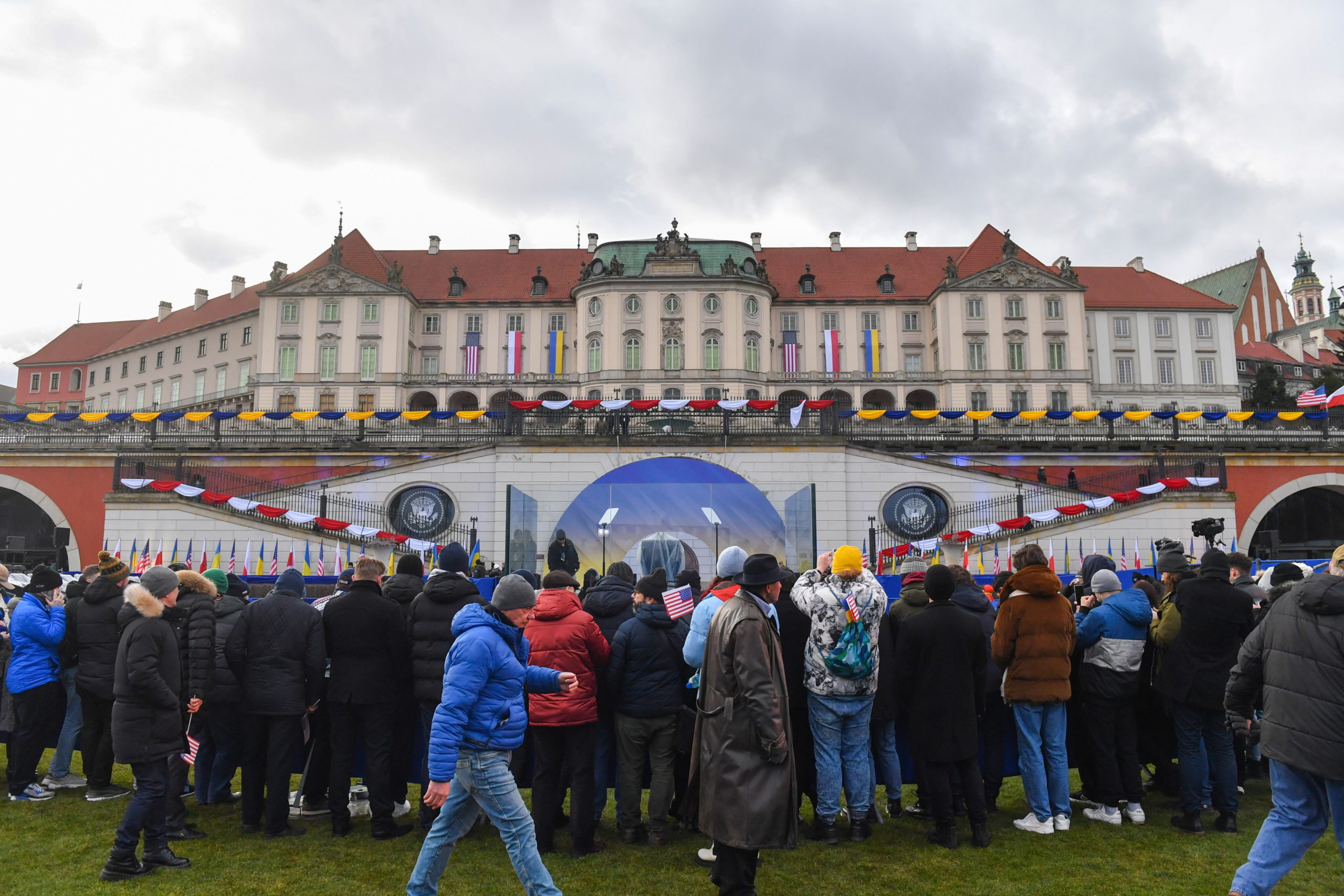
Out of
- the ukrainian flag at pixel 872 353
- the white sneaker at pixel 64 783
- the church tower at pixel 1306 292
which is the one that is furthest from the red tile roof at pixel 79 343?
the church tower at pixel 1306 292

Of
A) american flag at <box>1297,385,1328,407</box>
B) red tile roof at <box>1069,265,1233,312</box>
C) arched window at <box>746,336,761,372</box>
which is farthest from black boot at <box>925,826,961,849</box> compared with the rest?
red tile roof at <box>1069,265,1233,312</box>

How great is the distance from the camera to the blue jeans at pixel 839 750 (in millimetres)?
6602

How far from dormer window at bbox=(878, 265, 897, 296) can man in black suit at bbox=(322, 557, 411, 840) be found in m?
55.2

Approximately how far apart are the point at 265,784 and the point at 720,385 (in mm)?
47188

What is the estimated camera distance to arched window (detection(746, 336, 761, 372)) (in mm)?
54938

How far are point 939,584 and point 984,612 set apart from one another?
3.25 feet

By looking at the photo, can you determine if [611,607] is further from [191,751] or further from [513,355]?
[513,355]

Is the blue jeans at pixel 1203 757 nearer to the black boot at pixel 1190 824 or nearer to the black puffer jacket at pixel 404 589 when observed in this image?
the black boot at pixel 1190 824

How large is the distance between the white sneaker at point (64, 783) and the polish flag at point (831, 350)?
5131cm

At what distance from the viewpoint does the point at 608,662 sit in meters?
6.56

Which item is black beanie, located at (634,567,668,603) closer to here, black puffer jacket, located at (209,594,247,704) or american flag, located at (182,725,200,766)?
black puffer jacket, located at (209,594,247,704)

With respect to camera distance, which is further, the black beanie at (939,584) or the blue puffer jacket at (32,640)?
the blue puffer jacket at (32,640)

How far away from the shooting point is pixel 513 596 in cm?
527

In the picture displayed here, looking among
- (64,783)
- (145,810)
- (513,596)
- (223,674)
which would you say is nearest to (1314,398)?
(513,596)
